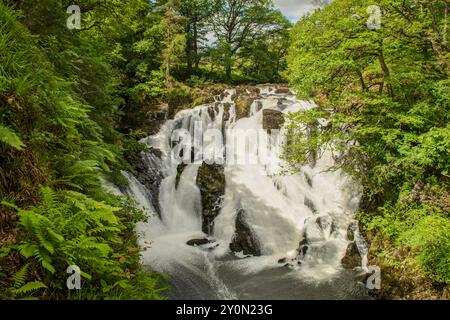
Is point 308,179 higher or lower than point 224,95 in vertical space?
lower

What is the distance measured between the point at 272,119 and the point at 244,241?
840 cm

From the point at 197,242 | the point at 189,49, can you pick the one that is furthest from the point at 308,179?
the point at 189,49

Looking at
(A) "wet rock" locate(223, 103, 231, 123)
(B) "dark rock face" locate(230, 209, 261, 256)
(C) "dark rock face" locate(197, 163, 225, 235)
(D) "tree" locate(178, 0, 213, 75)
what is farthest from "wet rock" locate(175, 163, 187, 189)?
(D) "tree" locate(178, 0, 213, 75)

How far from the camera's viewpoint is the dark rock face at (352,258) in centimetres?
1049

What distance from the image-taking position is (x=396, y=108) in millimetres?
10344

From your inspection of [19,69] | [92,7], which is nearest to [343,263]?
[19,69]

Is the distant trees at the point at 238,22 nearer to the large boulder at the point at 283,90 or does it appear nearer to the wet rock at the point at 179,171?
the large boulder at the point at 283,90

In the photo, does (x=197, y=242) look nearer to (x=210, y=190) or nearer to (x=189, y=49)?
(x=210, y=190)

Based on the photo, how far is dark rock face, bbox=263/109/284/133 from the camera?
18.2 m

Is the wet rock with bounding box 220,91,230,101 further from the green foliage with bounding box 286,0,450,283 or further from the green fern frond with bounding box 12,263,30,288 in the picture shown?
the green fern frond with bounding box 12,263,30,288

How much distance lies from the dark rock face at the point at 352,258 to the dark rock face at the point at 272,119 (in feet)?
29.1
